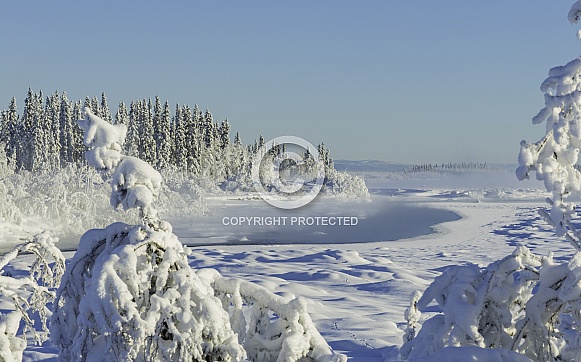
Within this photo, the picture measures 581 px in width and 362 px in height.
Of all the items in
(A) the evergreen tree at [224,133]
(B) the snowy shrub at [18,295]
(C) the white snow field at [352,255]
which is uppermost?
(A) the evergreen tree at [224,133]

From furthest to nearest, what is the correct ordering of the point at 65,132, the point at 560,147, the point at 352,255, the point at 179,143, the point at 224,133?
the point at 224,133 < the point at 65,132 < the point at 179,143 < the point at 352,255 < the point at 560,147

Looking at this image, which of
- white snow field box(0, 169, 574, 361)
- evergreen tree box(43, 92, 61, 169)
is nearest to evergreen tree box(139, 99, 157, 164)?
evergreen tree box(43, 92, 61, 169)

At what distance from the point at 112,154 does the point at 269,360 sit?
151 cm

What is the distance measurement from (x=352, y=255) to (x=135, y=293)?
50.7 feet

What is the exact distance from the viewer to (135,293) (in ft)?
8.81

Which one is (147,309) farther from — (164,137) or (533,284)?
(164,137)

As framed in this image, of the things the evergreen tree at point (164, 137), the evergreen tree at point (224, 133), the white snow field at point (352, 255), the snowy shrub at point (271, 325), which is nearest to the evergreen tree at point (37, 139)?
the evergreen tree at point (164, 137)

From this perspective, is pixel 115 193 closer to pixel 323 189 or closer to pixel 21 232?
pixel 21 232

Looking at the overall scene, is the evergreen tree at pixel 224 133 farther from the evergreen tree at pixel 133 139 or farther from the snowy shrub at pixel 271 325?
the snowy shrub at pixel 271 325

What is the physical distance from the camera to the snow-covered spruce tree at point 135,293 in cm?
259

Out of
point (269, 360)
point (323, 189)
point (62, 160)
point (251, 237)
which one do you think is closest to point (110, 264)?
point (269, 360)

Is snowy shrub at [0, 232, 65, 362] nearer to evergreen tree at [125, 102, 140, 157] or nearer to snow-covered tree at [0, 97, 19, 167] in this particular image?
evergreen tree at [125, 102, 140, 157]

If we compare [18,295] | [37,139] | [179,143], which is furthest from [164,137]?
[18,295]

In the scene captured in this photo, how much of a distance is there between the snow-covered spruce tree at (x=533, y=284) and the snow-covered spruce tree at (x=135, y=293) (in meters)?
1.77
